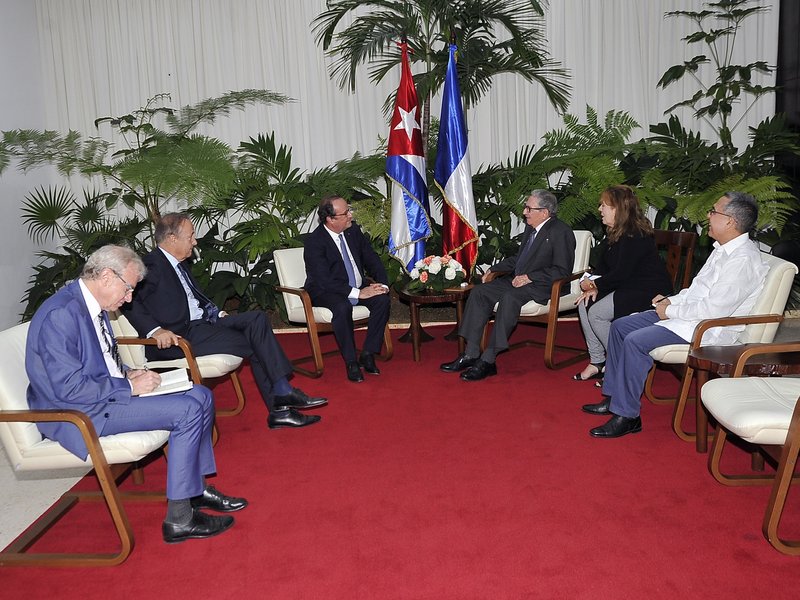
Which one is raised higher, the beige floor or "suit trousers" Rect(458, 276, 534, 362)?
"suit trousers" Rect(458, 276, 534, 362)

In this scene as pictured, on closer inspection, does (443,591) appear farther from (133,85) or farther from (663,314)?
(133,85)

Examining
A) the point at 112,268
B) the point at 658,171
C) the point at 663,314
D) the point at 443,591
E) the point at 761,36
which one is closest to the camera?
the point at 443,591

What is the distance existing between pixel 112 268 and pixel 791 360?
2857 millimetres

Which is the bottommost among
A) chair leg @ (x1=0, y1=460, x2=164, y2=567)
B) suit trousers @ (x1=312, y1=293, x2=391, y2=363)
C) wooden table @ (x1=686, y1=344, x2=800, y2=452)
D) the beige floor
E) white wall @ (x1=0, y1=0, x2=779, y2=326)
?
the beige floor

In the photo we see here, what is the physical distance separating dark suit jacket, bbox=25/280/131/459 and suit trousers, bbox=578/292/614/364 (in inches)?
116

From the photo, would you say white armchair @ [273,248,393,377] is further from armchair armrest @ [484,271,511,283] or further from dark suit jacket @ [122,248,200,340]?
dark suit jacket @ [122,248,200,340]

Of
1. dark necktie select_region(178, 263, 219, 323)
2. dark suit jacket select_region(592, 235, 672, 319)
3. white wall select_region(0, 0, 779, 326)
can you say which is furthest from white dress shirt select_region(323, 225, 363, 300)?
white wall select_region(0, 0, 779, 326)

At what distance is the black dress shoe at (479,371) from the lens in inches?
198

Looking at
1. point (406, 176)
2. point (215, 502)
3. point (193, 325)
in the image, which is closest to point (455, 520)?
point (215, 502)

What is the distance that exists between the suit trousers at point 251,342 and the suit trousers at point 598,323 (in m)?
1.91

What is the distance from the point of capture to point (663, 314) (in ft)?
13.7

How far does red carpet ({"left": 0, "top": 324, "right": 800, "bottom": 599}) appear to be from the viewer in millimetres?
2684

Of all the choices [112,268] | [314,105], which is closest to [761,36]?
[314,105]

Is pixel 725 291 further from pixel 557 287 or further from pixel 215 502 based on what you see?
pixel 215 502
